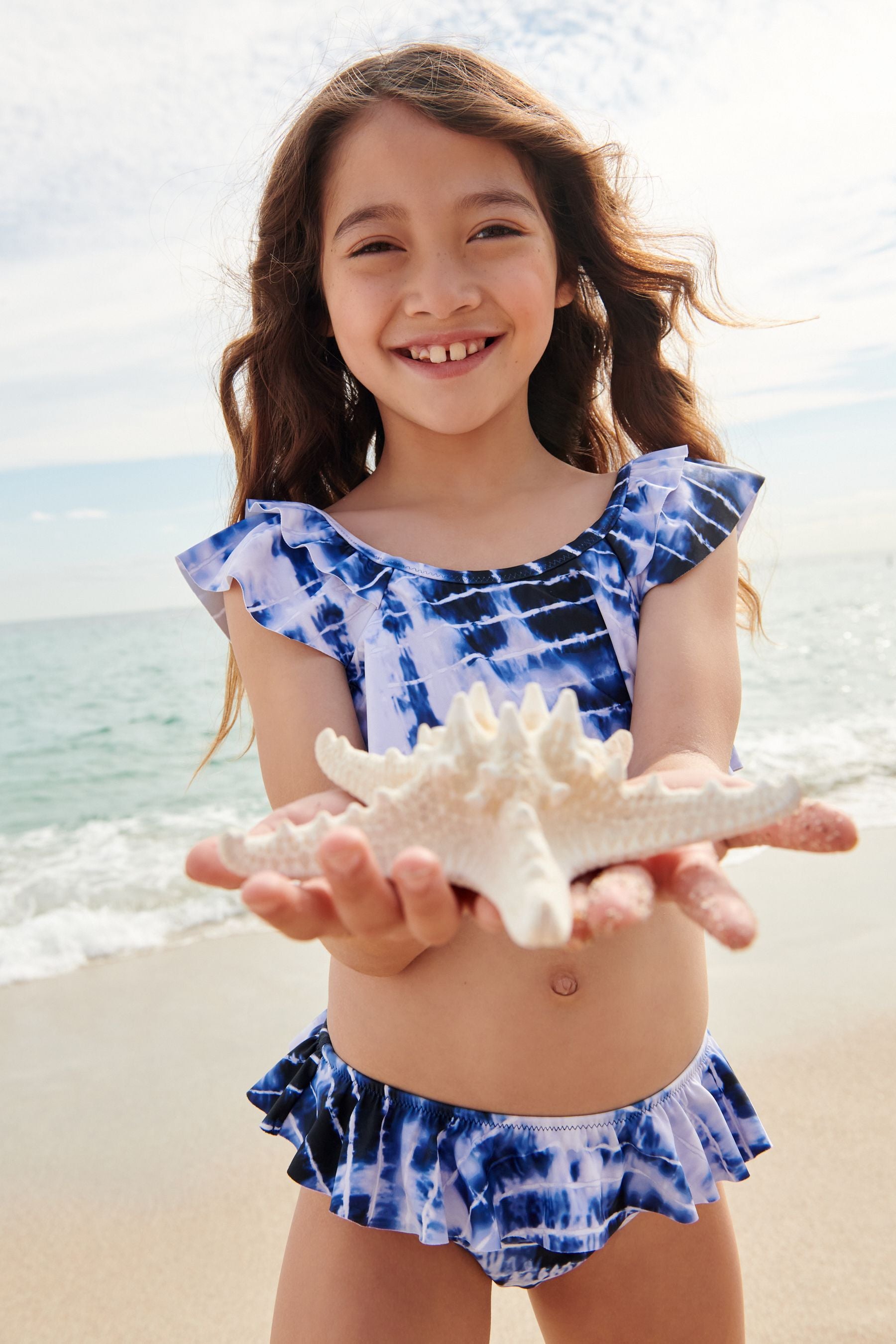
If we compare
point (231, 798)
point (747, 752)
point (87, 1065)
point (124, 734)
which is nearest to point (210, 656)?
point (124, 734)

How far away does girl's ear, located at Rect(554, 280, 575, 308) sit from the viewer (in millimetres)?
2482

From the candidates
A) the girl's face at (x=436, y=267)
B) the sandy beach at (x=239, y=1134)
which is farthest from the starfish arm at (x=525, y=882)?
the sandy beach at (x=239, y=1134)

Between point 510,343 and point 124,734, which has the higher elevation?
point 510,343

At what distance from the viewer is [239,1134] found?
359 cm

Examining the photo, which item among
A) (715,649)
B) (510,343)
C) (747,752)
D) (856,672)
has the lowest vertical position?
(856,672)

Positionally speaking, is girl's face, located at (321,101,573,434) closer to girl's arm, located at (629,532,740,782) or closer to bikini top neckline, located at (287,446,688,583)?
bikini top neckline, located at (287,446,688,583)

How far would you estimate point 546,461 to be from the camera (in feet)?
7.75

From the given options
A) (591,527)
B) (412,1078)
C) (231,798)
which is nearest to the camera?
(412,1078)

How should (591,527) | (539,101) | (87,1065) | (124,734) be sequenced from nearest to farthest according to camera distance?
(591,527) < (539,101) < (87,1065) < (124,734)

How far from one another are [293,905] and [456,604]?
35.9 inches

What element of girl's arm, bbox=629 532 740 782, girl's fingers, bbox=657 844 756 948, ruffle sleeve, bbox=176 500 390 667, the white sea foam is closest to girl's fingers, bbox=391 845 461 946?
girl's fingers, bbox=657 844 756 948

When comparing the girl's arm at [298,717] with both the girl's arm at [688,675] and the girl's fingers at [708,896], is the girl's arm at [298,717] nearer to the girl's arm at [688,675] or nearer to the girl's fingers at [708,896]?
the girl's fingers at [708,896]

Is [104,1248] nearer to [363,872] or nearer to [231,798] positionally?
[363,872]

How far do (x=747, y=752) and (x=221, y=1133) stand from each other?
22.4ft
